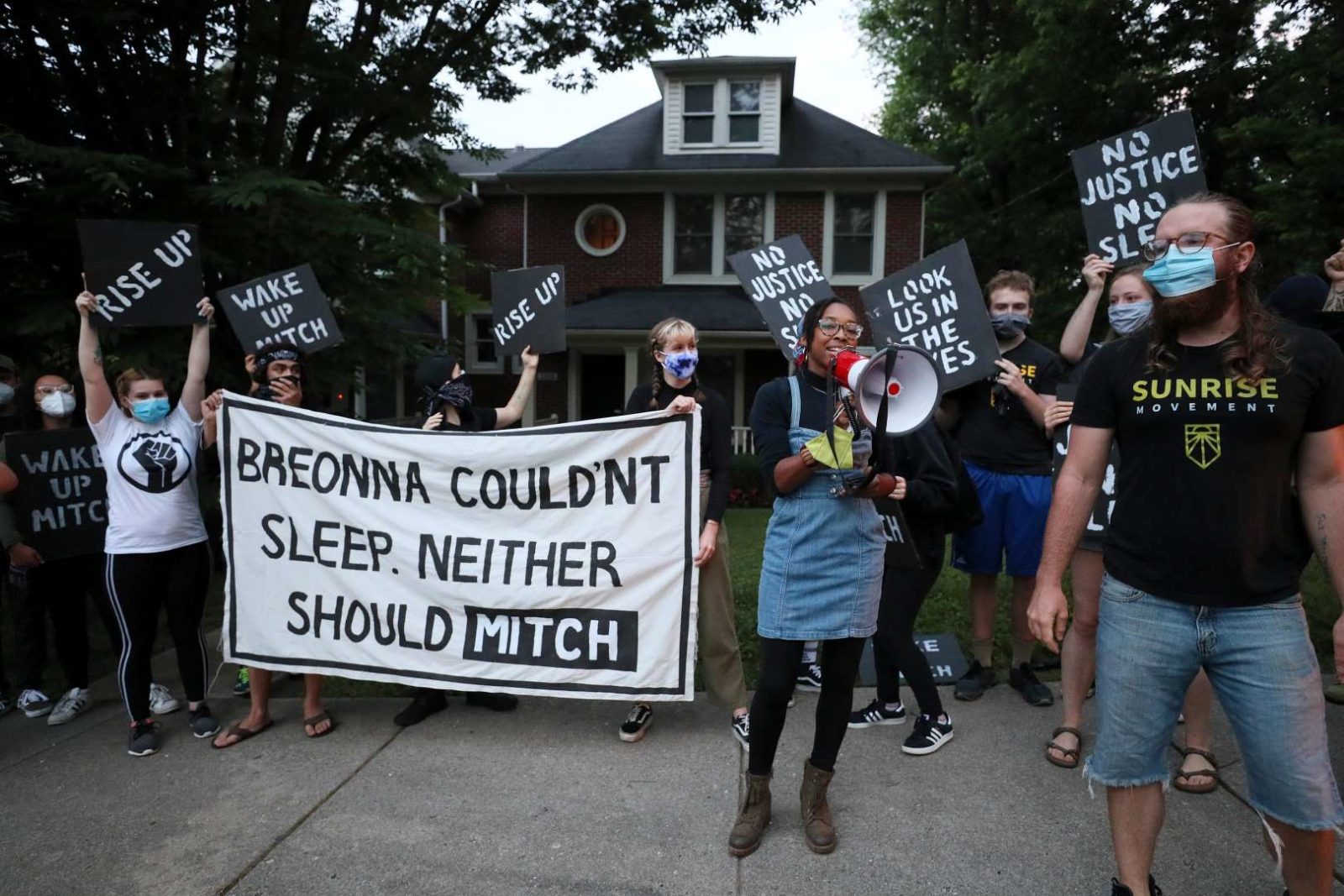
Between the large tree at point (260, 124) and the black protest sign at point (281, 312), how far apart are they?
3.64 feet

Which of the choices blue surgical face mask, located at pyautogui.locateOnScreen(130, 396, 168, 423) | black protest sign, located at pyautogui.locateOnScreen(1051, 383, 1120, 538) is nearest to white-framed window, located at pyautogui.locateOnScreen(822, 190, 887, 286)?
black protest sign, located at pyautogui.locateOnScreen(1051, 383, 1120, 538)

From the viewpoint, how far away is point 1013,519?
159 inches

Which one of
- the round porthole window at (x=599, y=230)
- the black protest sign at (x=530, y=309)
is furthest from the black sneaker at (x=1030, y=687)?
the round porthole window at (x=599, y=230)

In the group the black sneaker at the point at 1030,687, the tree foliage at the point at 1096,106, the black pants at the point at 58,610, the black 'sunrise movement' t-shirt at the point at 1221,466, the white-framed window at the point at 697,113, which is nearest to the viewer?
the black 'sunrise movement' t-shirt at the point at 1221,466

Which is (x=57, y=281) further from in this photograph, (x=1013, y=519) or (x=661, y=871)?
(x=1013, y=519)

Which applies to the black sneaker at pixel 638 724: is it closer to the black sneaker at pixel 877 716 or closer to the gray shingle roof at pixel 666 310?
the black sneaker at pixel 877 716

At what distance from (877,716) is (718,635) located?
32.8 inches

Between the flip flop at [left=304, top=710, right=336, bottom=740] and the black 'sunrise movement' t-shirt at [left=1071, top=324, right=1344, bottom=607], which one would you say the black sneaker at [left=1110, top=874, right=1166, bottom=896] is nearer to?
the black 'sunrise movement' t-shirt at [left=1071, top=324, right=1344, bottom=607]

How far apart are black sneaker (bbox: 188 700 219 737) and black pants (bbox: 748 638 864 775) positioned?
104 inches

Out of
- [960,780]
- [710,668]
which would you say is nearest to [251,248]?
[710,668]

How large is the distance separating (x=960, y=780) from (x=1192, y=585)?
1.62 metres

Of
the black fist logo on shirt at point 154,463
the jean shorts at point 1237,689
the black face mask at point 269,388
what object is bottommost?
the jean shorts at point 1237,689

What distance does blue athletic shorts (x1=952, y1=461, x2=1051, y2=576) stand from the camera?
13.2 feet

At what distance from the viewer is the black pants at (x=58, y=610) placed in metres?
4.44
